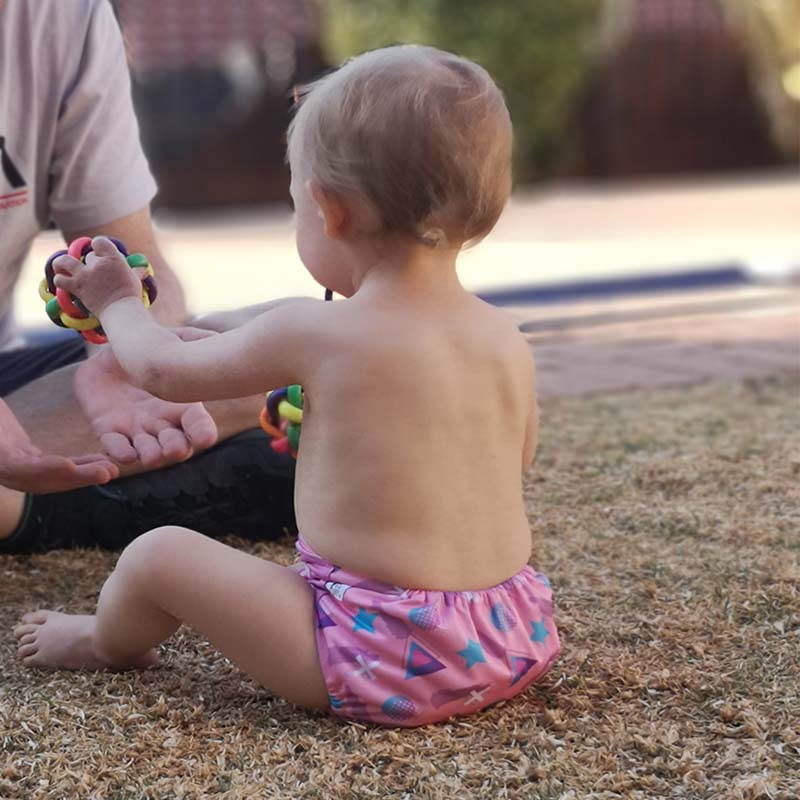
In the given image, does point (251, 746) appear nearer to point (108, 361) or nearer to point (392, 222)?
point (392, 222)

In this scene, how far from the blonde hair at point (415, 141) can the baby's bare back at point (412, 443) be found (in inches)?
5.0

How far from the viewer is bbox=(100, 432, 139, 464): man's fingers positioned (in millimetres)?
1960

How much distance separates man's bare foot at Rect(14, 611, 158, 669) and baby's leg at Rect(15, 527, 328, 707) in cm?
12

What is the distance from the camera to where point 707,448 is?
2.97 m

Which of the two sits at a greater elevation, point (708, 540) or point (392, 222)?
point (392, 222)

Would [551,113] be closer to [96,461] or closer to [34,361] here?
[34,361]

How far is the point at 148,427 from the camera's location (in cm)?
201

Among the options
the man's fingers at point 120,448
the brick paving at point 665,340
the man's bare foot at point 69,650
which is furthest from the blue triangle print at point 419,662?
the brick paving at point 665,340

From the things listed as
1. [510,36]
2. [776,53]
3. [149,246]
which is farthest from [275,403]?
[776,53]

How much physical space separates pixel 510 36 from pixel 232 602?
9.02 metres

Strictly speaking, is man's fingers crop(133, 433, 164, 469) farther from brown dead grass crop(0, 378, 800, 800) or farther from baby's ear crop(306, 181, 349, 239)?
baby's ear crop(306, 181, 349, 239)

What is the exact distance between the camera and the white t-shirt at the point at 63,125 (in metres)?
2.46

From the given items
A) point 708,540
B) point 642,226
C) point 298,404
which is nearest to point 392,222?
point 298,404

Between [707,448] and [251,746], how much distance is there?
158cm
